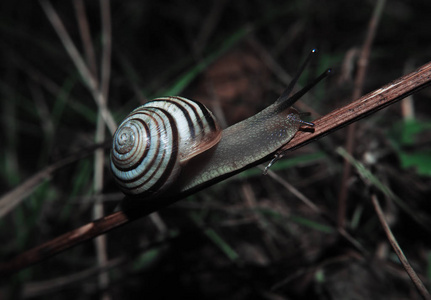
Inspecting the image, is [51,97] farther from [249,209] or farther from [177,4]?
[249,209]

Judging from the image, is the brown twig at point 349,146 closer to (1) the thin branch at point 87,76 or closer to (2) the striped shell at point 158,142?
(2) the striped shell at point 158,142

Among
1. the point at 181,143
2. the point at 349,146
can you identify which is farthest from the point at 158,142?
the point at 349,146

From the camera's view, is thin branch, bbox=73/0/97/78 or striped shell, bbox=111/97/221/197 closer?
striped shell, bbox=111/97/221/197

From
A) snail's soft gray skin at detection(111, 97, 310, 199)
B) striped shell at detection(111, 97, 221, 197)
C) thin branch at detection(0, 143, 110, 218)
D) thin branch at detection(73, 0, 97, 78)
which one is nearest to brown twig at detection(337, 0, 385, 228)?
snail's soft gray skin at detection(111, 97, 310, 199)

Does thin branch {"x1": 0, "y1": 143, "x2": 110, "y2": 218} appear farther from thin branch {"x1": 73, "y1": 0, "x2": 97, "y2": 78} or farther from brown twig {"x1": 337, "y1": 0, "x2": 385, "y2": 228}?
brown twig {"x1": 337, "y1": 0, "x2": 385, "y2": 228}

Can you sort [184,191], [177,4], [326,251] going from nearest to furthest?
[184,191] → [326,251] → [177,4]

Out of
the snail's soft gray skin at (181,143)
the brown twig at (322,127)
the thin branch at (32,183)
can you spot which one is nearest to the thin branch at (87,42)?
the thin branch at (32,183)

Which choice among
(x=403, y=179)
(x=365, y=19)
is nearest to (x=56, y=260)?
(x=403, y=179)
